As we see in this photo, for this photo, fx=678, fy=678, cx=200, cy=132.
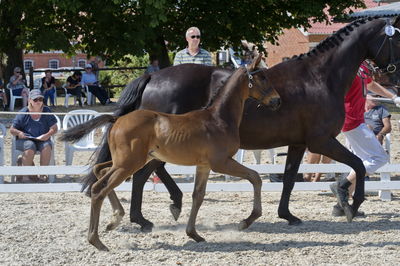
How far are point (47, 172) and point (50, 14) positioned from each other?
13.0 meters

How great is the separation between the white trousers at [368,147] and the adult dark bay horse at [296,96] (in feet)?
1.92

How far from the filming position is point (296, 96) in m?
6.71

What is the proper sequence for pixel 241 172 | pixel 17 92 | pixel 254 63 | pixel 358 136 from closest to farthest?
pixel 241 172, pixel 254 63, pixel 358 136, pixel 17 92

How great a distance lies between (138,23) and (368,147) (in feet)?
42.6

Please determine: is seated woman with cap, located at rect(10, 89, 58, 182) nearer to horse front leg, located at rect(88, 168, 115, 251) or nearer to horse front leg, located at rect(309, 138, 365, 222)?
horse front leg, located at rect(88, 168, 115, 251)

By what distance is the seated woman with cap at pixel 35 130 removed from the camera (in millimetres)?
9477

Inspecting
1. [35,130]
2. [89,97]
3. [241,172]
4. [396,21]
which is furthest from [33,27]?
[241,172]

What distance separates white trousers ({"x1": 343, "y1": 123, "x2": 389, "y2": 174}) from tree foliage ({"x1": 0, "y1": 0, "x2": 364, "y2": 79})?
12260 millimetres

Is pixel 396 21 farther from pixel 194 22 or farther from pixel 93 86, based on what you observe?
pixel 93 86

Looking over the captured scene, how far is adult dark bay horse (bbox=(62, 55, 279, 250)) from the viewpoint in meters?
5.57

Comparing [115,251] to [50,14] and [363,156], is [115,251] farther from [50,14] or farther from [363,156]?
[50,14]

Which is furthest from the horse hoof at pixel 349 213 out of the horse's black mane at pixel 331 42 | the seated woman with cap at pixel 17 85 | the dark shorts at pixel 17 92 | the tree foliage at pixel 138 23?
the dark shorts at pixel 17 92

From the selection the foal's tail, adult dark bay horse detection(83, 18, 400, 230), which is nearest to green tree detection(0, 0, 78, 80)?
adult dark bay horse detection(83, 18, 400, 230)

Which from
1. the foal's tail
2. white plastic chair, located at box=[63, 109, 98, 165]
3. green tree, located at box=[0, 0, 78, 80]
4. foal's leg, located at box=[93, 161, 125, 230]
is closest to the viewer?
the foal's tail
